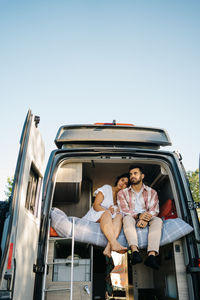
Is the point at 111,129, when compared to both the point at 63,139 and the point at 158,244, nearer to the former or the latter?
the point at 63,139

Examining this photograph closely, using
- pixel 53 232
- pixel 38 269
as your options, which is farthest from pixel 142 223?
pixel 38 269

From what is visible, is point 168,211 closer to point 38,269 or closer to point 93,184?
point 38,269

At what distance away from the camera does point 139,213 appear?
10.7 ft

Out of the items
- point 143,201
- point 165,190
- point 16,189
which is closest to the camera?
point 16,189

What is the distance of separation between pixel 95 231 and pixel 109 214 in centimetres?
30

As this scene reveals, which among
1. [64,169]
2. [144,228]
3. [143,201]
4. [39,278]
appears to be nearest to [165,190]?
[143,201]

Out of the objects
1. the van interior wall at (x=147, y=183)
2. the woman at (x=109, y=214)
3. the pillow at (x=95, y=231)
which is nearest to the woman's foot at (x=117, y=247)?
the woman at (x=109, y=214)

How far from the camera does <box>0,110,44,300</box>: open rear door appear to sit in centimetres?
182

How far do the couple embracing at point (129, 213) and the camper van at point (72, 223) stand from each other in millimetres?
207

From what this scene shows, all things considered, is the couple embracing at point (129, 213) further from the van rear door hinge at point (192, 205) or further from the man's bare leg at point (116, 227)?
the van rear door hinge at point (192, 205)

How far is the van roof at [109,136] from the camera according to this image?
3.23m

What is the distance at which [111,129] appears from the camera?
3.33 meters

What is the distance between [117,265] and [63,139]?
2739 millimetres

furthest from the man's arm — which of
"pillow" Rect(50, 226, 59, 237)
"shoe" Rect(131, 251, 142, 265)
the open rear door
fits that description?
the open rear door
